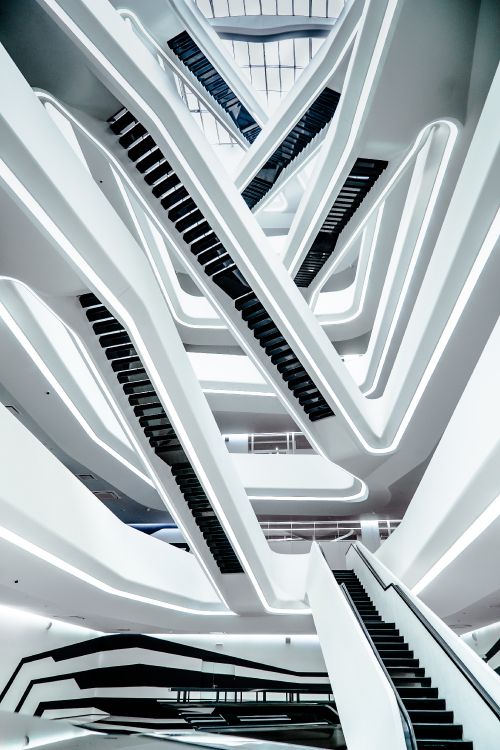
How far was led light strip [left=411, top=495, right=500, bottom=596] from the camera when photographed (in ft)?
24.0

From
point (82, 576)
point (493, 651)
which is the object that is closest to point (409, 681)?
point (82, 576)

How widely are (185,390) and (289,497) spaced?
10942mm

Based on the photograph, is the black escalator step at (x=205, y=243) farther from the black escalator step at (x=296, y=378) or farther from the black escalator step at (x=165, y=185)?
the black escalator step at (x=296, y=378)

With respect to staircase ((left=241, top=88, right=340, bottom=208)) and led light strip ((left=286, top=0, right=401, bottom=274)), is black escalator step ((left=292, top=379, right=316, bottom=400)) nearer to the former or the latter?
led light strip ((left=286, top=0, right=401, bottom=274))

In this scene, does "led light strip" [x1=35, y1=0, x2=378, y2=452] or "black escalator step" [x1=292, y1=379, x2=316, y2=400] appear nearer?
"led light strip" [x1=35, y1=0, x2=378, y2=452]

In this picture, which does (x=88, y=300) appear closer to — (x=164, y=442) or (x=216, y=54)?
(x=164, y=442)

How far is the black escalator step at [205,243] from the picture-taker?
8.87 metres

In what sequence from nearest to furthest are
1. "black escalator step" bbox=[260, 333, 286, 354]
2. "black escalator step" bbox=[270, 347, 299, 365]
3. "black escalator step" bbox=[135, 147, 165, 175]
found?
"black escalator step" bbox=[135, 147, 165, 175], "black escalator step" bbox=[260, 333, 286, 354], "black escalator step" bbox=[270, 347, 299, 365]

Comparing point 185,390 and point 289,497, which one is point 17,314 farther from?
point 289,497

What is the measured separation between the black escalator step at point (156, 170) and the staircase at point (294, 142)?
6241 millimetres

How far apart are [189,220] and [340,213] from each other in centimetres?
430

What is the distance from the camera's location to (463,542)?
8.51 m

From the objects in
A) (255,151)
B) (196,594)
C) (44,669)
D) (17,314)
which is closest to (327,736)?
(196,594)

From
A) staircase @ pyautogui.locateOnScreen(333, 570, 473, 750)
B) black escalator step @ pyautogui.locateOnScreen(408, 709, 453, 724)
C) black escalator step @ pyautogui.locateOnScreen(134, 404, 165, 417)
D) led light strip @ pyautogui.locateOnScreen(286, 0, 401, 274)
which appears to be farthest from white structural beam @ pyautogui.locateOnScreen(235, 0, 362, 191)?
black escalator step @ pyautogui.locateOnScreen(408, 709, 453, 724)
